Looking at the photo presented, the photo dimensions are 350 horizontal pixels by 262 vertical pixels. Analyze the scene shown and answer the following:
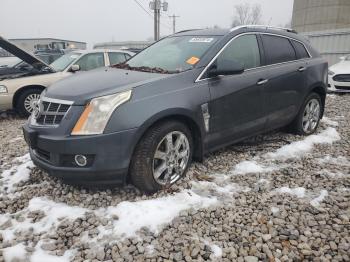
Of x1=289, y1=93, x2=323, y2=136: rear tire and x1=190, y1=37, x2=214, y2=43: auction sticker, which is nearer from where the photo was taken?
x1=190, y1=37, x2=214, y2=43: auction sticker

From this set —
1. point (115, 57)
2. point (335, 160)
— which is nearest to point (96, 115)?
point (335, 160)

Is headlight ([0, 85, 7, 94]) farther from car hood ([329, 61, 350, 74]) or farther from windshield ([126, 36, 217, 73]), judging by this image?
car hood ([329, 61, 350, 74])

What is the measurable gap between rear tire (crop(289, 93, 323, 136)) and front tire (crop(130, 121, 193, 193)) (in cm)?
231

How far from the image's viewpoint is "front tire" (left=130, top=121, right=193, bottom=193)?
3.17 metres

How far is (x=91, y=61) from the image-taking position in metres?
7.75

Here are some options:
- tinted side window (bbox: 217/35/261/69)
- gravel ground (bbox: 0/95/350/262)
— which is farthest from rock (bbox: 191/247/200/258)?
tinted side window (bbox: 217/35/261/69)

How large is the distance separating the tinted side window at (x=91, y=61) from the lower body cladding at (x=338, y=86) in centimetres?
650

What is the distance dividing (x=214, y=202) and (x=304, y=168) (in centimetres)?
145

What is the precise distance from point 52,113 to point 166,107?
3.49ft

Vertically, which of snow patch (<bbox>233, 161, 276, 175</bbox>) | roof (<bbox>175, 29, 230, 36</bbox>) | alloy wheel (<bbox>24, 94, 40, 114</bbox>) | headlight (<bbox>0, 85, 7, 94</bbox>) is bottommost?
snow patch (<bbox>233, 161, 276, 175</bbox>)

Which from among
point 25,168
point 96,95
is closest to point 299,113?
point 96,95

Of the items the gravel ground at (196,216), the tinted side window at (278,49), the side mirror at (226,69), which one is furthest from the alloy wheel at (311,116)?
the side mirror at (226,69)

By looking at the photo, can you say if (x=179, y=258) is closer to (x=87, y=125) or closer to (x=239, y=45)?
(x=87, y=125)

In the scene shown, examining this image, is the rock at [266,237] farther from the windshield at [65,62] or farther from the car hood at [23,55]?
the windshield at [65,62]
